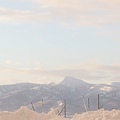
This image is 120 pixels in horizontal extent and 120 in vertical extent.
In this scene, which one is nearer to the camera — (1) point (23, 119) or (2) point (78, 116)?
(2) point (78, 116)

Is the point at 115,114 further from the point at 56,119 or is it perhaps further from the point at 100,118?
the point at 56,119

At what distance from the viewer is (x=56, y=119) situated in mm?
10484

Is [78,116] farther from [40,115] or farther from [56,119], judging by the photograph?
[40,115]

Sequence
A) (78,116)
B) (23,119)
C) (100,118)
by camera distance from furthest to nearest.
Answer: (23,119) → (78,116) → (100,118)

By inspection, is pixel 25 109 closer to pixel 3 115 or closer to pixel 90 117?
pixel 3 115

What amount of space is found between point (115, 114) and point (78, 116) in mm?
1127

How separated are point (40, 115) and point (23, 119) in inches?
25.8

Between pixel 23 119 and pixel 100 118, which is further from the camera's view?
pixel 23 119

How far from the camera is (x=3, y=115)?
37.8 ft

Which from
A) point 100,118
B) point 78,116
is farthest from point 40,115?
point 100,118

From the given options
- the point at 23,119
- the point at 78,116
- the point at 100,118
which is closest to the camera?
the point at 100,118

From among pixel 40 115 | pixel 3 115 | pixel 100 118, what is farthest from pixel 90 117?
pixel 3 115

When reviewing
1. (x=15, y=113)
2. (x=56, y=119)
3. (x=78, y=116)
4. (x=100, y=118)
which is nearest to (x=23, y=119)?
(x=15, y=113)

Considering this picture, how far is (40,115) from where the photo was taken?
1157 centimetres
